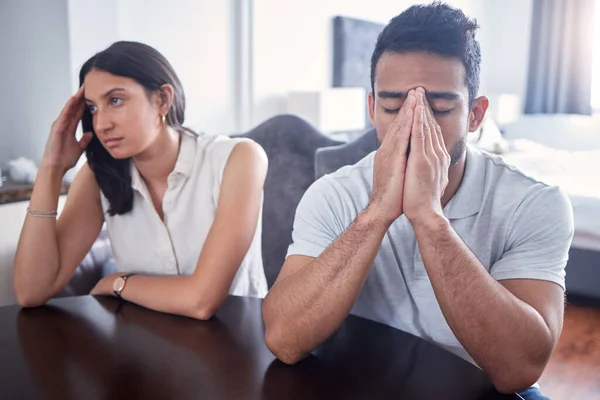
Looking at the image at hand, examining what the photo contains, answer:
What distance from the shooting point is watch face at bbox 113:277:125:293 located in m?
1.25

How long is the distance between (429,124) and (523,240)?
0.27 metres

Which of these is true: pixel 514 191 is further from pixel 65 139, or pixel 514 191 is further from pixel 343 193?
pixel 65 139

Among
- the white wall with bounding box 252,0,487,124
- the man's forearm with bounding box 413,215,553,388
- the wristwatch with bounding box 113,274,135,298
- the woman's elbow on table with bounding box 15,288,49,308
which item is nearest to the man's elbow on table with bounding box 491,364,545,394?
the man's forearm with bounding box 413,215,553,388

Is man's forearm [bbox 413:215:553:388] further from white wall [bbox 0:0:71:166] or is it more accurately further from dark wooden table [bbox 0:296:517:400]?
white wall [bbox 0:0:71:166]

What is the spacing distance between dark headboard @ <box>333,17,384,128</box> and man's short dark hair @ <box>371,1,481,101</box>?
2.86m

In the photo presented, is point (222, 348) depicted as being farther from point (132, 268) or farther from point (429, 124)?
point (132, 268)

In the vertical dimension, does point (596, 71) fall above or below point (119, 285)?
above

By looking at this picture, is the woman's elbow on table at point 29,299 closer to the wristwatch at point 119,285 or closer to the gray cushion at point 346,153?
the wristwatch at point 119,285

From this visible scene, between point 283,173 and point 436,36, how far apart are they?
1.14m

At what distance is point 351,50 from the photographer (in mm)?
4129

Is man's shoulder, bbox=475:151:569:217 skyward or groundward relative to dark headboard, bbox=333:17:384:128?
groundward

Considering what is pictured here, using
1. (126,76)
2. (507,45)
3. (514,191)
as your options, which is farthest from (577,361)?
(507,45)

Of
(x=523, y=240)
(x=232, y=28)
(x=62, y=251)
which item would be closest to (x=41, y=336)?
(x=62, y=251)

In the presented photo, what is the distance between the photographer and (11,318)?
1.15 metres
